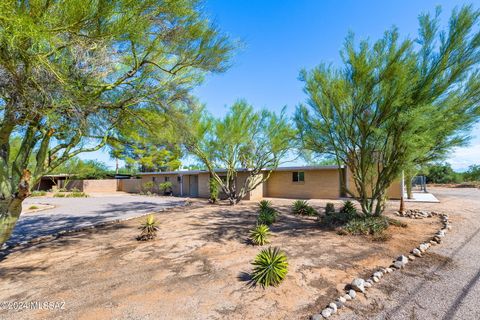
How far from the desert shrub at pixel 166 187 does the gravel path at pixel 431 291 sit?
70.1 ft

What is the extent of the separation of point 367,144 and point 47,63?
7.82 m

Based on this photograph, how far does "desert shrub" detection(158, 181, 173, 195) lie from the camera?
77.2 feet

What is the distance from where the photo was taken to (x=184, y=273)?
453cm

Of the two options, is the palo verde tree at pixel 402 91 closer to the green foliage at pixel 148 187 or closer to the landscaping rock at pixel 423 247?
the landscaping rock at pixel 423 247

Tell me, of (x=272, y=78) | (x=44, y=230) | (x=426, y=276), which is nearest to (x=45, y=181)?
(x=44, y=230)

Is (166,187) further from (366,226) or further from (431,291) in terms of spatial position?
(431,291)

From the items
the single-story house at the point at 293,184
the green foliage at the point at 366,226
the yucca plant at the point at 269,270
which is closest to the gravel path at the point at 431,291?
the yucca plant at the point at 269,270

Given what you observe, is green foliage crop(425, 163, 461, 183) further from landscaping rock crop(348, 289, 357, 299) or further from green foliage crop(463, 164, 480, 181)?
landscaping rock crop(348, 289, 357, 299)

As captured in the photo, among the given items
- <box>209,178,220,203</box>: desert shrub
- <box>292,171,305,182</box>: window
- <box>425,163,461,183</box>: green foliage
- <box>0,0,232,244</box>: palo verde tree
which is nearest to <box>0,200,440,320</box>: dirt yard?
<box>0,0,232,244</box>: palo verde tree

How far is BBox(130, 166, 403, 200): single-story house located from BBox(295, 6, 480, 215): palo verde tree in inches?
293

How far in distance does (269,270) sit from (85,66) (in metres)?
4.42

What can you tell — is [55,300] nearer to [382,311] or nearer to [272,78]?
[382,311]

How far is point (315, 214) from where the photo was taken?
33.1 feet

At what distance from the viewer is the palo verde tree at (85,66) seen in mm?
2838
